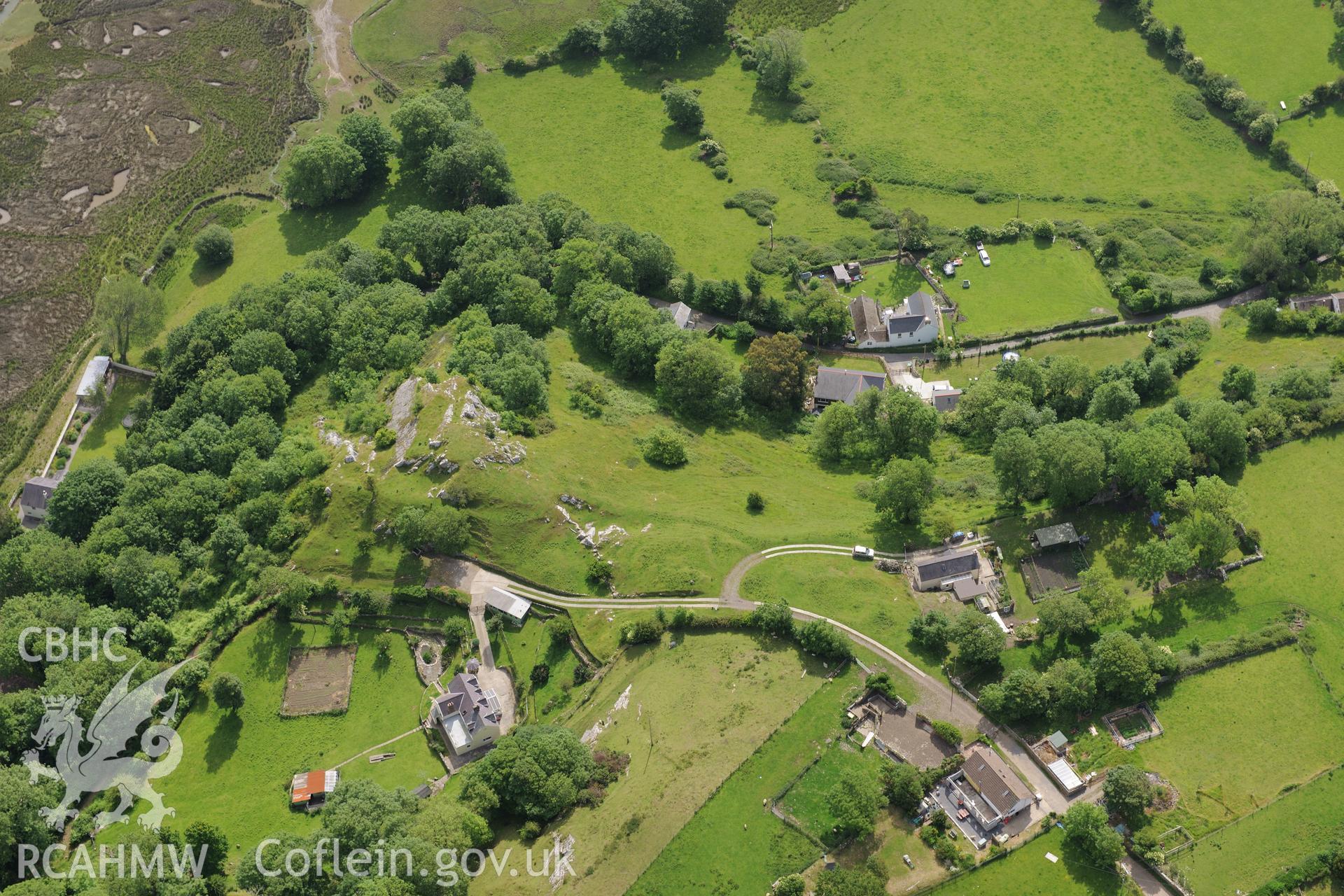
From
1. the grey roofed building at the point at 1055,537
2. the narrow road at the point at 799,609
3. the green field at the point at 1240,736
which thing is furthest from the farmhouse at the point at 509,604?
the green field at the point at 1240,736

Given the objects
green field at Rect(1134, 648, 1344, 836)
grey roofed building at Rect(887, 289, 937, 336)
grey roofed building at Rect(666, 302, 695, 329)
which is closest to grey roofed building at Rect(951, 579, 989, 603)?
green field at Rect(1134, 648, 1344, 836)

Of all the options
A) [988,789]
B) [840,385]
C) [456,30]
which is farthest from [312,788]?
[456,30]

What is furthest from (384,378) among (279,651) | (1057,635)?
(1057,635)

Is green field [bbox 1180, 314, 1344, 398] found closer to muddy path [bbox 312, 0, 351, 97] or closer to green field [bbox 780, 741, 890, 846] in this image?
green field [bbox 780, 741, 890, 846]

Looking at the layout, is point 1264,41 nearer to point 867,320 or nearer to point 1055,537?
point 867,320

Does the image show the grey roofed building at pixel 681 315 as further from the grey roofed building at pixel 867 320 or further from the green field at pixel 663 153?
the grey roofed building at pixel 867 320

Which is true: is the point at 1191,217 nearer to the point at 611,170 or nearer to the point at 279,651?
the point at 611,170
